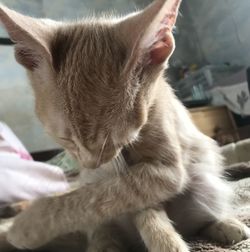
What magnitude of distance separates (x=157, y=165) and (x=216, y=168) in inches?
11.3

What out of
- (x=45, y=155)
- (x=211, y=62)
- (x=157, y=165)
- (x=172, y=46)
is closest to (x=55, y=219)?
(x=157, y=165)

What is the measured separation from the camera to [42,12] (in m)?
3.18

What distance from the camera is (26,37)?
645 mm

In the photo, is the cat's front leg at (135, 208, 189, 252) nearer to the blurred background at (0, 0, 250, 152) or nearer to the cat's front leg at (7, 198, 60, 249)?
the cat's front leg at (7, 198, 60, 249)

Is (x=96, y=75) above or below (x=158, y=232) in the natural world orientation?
above

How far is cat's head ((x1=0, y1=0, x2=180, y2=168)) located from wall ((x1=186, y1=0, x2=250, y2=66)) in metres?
2.79

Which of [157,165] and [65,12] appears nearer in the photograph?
[157,165]

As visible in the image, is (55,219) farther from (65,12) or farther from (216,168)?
(65,12)

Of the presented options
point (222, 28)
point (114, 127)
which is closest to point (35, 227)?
point (114, 127)

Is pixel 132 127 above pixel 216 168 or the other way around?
above

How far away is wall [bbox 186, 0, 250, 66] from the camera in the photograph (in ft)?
11.0

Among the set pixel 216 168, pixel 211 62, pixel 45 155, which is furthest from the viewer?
pixel 211 62

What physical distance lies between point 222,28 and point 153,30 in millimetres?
3057

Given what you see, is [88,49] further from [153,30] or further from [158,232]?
[158,232]
